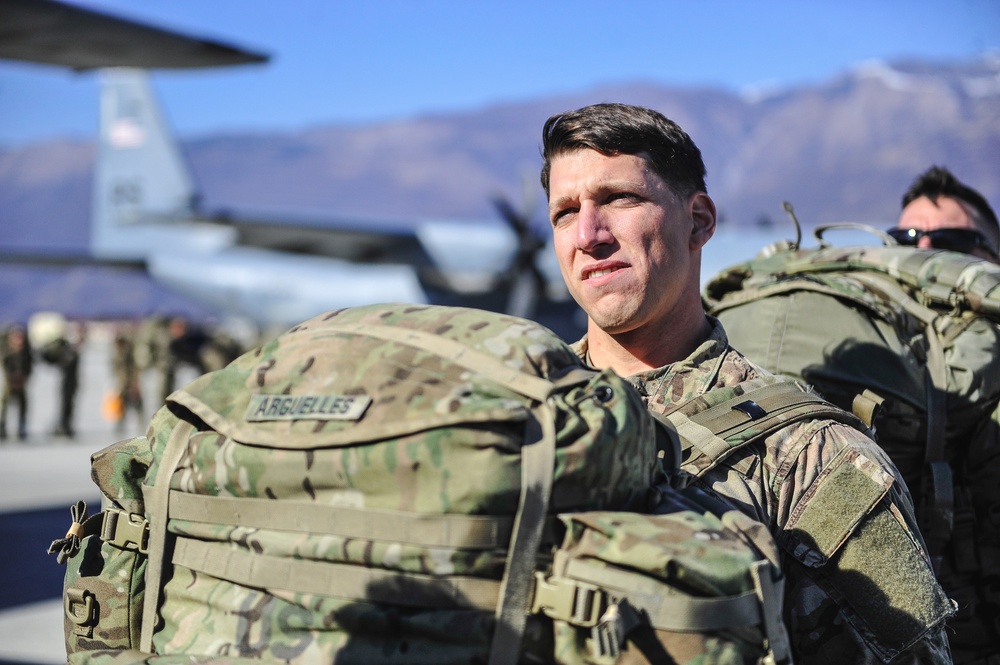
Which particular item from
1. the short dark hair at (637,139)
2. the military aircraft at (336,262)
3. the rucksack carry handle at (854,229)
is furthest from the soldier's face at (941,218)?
the military aircraft at (336,262)

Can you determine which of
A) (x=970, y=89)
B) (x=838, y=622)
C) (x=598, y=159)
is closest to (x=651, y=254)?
(x=598, y=159)

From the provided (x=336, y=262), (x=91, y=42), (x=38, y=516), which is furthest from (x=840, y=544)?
(x=336, y=262)

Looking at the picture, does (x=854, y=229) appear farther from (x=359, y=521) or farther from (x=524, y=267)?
(x=524, y=267)

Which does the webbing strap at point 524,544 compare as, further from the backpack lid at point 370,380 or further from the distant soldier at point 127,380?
the distant soldier at point 127,380

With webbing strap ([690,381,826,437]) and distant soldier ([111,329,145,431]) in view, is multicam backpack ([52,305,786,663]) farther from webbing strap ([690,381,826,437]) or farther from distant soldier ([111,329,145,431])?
distant soldier ([111,329,145,431])

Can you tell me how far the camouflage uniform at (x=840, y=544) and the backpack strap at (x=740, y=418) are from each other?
0.9 inches

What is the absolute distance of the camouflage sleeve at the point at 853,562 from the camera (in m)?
1.37

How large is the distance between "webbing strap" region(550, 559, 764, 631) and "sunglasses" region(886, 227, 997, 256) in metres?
2.11

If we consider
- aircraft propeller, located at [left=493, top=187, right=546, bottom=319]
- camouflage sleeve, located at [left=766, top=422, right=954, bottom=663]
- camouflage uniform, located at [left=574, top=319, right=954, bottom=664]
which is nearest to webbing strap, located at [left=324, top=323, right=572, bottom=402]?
camouflage uniform, located at [left=574, top=319, right=954, bottom=664]

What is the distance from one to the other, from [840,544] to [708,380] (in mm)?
376

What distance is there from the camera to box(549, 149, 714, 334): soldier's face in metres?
1.54

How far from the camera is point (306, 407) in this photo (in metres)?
1.07

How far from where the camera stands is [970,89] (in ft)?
435

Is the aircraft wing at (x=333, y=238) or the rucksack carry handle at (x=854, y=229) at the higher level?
the rucksack carry handle at (x=854, y=229)
